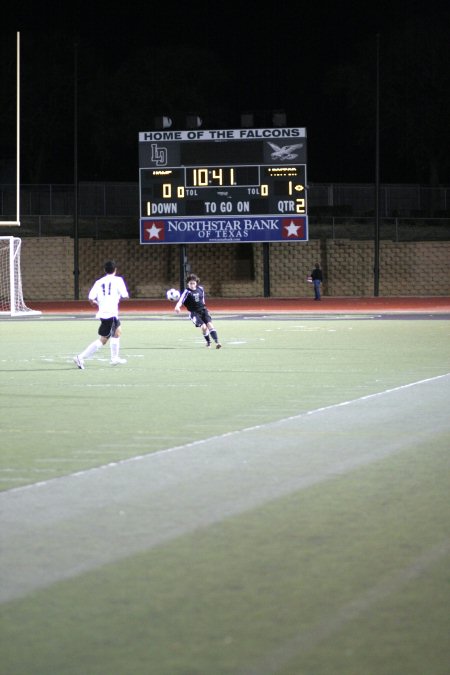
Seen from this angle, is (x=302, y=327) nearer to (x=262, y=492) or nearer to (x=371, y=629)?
(x=262, y=492)

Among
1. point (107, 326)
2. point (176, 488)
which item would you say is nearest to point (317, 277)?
point (107, 326)

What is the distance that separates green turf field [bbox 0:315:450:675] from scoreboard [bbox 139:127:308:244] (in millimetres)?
31358

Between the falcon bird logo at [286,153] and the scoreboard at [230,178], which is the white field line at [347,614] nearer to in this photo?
the scoreboard at [230,178]

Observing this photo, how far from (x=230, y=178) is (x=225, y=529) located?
41229 millimetres

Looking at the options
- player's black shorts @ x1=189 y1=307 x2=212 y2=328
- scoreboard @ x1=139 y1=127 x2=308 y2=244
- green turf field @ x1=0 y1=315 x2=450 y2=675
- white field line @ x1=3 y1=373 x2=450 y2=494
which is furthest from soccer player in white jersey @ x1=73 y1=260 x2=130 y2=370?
scoreboard @ x1=139 y1=127 x2=308 y2=244

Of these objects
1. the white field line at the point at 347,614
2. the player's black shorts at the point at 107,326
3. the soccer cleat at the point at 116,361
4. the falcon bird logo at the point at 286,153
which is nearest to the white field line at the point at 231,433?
the white field line at the point at 347,614

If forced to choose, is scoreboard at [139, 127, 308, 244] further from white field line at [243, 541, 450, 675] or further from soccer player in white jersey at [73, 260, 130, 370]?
white field line at [243, 541, 450, 675]

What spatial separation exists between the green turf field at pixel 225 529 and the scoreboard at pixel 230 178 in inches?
1235

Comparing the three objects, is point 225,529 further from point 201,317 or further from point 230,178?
point 230,178

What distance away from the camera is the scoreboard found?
48.3 meters

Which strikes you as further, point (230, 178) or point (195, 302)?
point (230, 178)

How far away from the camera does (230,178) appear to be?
1908 inches

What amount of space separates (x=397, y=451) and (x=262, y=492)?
2291 millimetres

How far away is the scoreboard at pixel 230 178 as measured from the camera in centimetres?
4831
